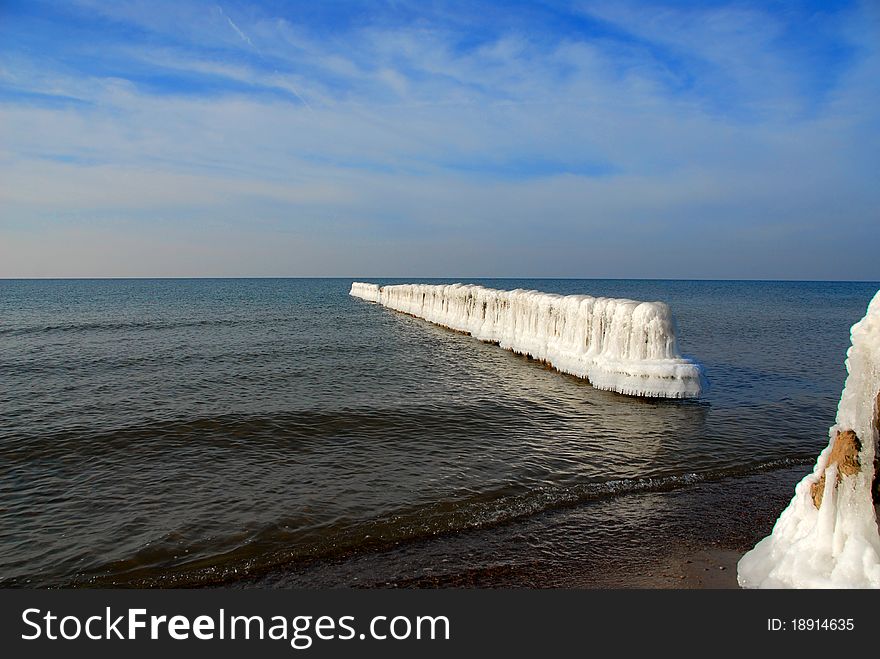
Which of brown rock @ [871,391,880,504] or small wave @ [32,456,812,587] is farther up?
brown rock @ [871,391,880,504]

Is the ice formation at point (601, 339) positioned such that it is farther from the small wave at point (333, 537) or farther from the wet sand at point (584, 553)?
the wet sand at point (584, 553)

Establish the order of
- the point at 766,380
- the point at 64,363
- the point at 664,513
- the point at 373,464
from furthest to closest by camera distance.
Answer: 1. the point at 64,363
2. the point at 766,380
3. the point at 373,464
4. the point at 664,513

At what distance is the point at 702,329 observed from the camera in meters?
35.7

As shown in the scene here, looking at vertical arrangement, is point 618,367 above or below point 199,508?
above

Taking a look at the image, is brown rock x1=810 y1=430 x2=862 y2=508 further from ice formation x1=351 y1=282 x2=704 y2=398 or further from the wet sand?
ice formation x1=351 y1=282 x2=704 y2=398

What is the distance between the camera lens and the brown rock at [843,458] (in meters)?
5.11

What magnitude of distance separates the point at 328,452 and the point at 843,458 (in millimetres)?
8113

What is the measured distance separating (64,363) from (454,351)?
15065 millimetres

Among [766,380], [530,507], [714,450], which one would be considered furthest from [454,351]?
[530,507]

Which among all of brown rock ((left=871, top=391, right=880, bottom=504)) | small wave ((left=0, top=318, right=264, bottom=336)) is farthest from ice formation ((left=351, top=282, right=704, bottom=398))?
small wave ((left=0, top=318, right=264, bottom=336))

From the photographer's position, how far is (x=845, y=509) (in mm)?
5016

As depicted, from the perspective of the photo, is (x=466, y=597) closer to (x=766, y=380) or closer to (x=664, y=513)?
(x=664, y=513)

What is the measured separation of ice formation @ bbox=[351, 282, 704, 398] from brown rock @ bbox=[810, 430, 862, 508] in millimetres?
9719

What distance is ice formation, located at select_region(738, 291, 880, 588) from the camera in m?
4.83
